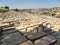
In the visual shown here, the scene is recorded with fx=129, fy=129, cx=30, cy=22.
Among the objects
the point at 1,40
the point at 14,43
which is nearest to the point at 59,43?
the point at 14,43

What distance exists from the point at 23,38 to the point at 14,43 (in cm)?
38

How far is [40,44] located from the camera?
2893mm

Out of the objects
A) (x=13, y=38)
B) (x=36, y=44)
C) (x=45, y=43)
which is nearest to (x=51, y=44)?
(x=45, y=43)

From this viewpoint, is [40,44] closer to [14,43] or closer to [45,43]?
[45,43]

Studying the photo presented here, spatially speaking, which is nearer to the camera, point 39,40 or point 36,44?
point 36,44

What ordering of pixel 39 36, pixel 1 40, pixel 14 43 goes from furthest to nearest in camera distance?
pixel 39 36 → pixel 1 40 → pixel 14 43

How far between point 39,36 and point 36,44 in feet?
1.60

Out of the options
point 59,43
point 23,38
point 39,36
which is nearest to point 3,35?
point 23,38

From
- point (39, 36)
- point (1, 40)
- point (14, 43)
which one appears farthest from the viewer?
point (39, 36)

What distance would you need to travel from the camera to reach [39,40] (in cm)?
308

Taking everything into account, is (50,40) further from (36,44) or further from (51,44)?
(36,44)

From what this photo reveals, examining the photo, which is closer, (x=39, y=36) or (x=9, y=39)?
(x=9, y=39)

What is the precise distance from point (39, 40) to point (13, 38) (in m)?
0.64

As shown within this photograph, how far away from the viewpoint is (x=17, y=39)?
3119 mm
